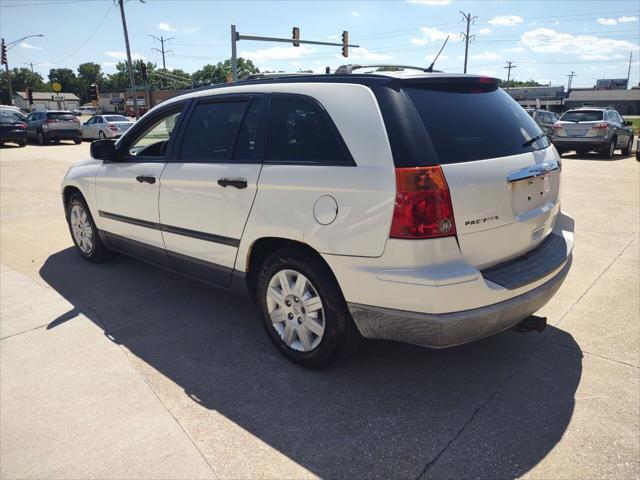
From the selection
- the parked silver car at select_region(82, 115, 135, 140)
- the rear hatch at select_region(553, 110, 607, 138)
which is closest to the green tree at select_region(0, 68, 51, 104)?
the parked silver car at select_region(82, 115, 135, 140)

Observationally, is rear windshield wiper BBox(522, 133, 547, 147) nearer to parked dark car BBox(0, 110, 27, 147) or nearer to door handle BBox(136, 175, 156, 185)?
door handle BBox(136, 175, 156, 185)

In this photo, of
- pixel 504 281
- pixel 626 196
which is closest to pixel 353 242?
pixel 504 281

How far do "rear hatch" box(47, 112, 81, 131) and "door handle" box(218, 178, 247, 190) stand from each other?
79.4 feet

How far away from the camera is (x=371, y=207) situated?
2.54 metres

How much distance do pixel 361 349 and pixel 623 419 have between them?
157 centimetres

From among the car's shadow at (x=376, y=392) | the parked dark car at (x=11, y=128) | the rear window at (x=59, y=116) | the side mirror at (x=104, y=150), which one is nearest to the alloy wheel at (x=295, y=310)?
the car's shadow at (x=376, y=392)

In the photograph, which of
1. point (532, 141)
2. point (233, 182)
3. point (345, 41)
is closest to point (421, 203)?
point (532, 141)

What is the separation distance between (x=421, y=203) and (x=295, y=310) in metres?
1.12

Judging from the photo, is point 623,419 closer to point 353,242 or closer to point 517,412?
point 517,412

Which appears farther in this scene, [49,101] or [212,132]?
[49,101]

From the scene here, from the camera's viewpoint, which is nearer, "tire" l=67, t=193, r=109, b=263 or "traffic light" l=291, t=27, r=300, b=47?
"tire" l=67, t=193, r=109, b=263

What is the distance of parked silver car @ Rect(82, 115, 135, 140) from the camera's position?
81.5 feet

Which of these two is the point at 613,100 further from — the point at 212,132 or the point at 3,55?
the point at 212,132

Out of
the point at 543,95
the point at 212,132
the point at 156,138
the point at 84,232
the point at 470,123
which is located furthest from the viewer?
the point at 543,95
